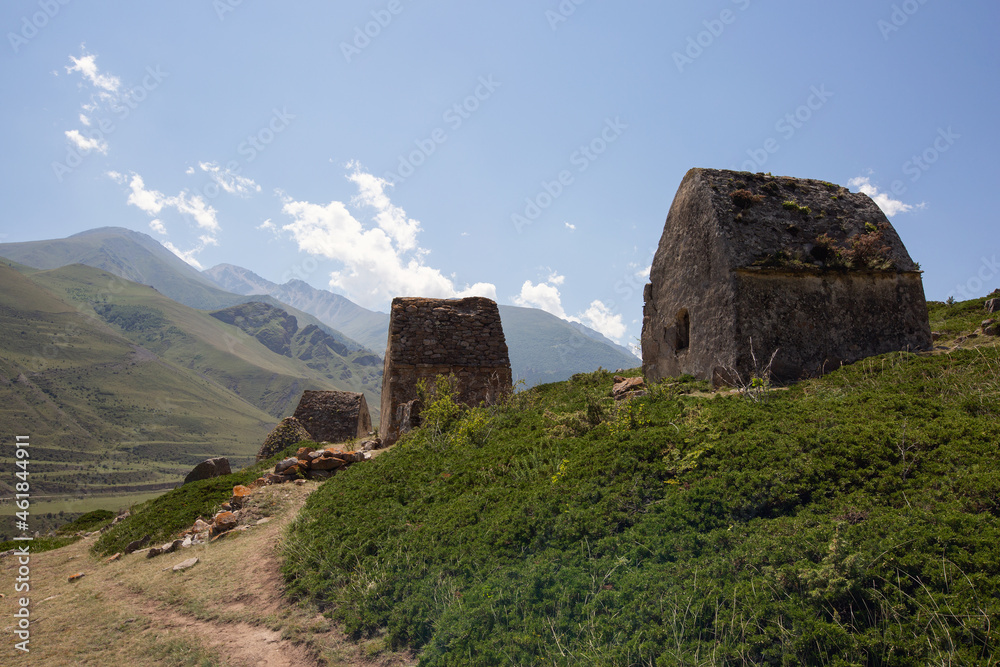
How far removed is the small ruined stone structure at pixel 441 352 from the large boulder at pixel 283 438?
644 cm

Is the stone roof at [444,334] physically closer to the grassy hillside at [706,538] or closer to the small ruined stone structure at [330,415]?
the grassy hillside at [706,538]

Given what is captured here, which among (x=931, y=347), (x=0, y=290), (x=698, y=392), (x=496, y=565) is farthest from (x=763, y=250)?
(x=0, y=290)

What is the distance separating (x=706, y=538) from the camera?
177 inches

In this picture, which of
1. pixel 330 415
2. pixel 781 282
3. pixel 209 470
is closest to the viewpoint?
pixel 781 282

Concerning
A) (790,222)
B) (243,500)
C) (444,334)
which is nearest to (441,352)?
(444,334)

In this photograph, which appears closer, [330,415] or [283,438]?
[283,438]

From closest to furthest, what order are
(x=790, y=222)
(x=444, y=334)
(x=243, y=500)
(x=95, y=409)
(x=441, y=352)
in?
(x=243, y=500) < (x=790, y=222) < (x=441, y=352) < (x=444, y=334) < (x=95, y=409)

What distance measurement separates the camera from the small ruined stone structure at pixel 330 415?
2227cm

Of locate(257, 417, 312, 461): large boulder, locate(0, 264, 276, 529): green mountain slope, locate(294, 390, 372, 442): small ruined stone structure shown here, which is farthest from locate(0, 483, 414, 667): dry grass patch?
locate(0, 264, 276, 529): green mountain slope

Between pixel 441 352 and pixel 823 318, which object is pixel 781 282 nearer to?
pixel 823 318

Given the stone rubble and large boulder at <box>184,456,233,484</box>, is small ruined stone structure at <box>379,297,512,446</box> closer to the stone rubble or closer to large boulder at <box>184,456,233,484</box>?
the stone rubble

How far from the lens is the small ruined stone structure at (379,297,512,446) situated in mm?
15445

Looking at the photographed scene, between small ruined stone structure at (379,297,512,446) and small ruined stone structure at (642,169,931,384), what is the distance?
5874mm

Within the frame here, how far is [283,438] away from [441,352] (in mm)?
9258
